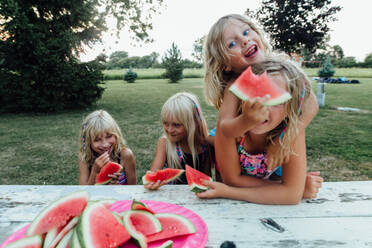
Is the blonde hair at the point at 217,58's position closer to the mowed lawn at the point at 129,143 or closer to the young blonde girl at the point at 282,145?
the young blonde girl at the point at 282,145

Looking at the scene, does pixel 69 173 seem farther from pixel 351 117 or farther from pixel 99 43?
pixel 351 117

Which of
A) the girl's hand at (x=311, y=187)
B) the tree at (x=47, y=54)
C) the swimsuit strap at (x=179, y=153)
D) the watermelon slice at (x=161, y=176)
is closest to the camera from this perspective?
the girl's hand at (x=311, y=187)

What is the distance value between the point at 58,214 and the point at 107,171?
138 centimetres

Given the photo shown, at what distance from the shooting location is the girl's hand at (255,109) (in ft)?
4.09

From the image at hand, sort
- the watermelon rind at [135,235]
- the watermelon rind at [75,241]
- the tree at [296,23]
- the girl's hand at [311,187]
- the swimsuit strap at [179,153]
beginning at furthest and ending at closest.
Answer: the tree at [296,23]
the swimsuit strap at [179,153]
the girl's hand at [311,187]
the watermelon rind at [135,235]
the watermelon rind at [75,241]

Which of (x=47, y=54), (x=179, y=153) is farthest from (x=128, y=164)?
(x=47, y=54)

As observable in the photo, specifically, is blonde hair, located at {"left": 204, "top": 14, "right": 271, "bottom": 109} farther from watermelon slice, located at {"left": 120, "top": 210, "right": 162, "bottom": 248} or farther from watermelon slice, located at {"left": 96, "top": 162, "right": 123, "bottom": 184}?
watermelon slice, located at {"left": 120, "top": 210, "right": 162, "bottom": 248}

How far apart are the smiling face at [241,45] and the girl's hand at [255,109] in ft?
2.48

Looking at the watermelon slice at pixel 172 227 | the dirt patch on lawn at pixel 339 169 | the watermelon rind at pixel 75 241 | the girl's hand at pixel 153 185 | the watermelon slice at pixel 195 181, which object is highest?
the watermelon rind at pixel 75 241

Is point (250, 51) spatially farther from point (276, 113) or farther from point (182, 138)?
Result: point (182, 138)

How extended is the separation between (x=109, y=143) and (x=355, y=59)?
2633 inches

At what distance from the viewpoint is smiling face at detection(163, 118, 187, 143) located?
2.72 metres

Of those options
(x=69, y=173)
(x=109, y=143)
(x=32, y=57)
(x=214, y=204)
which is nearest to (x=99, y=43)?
(x=32, y=57)

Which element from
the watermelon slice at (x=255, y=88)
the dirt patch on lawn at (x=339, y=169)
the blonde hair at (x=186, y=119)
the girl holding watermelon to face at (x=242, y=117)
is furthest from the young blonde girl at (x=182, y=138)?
the dirt patch on lawn at (x=339, y=169)
